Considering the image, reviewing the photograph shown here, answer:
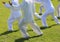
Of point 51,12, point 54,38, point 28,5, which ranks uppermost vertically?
point 28,5

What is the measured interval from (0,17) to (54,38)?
18.1 feet

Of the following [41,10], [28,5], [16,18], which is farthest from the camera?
[41,10]

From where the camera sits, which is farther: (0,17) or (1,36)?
(0,17)

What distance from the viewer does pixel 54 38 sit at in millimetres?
9727

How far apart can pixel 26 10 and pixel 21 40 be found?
122 centimetres

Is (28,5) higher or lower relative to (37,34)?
higher

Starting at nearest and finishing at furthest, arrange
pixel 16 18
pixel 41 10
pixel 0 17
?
pixel 16 18
pixel 0 17
pixel 41 10

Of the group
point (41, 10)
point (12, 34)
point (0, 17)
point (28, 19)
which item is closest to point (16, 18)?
point (12, 34)

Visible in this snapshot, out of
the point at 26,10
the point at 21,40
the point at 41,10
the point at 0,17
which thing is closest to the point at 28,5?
the point at 26,10

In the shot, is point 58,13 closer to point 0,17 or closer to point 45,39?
point 0,17

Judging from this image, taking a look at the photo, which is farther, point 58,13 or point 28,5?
point 58,13

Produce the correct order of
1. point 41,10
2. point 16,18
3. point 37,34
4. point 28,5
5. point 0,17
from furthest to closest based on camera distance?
point 41,10
point 0,17
point 16,18
point 37,34
point 28,5

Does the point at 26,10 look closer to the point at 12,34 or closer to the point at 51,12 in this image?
the point at 12,34

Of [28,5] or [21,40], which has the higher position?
[28,5]
